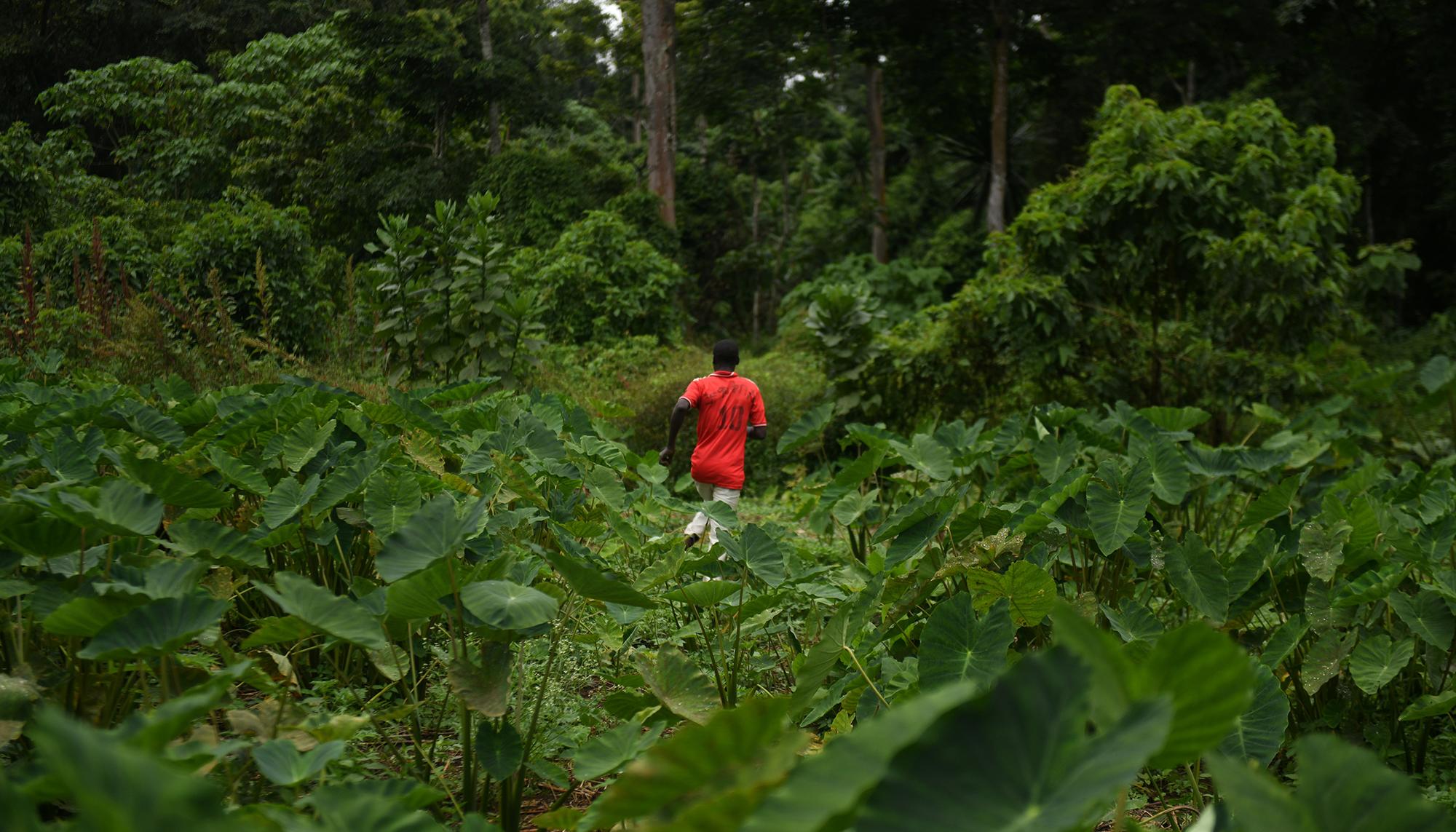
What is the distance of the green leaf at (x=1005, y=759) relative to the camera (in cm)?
77

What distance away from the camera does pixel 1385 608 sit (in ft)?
8.53

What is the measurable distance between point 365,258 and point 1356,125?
13615mm

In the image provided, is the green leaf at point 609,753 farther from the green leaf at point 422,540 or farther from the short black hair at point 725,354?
the short black hair at point 725,354

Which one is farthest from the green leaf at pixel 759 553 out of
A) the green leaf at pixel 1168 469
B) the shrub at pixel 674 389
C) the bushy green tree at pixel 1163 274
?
the bushy green tree at pixel 1163 274

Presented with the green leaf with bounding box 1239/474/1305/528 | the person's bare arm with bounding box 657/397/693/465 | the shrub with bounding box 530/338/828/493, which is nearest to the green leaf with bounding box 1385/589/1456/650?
the green leaf with bounding box 1239/474/1305/528

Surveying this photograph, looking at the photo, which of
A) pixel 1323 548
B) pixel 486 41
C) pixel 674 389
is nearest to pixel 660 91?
pixel 486 41

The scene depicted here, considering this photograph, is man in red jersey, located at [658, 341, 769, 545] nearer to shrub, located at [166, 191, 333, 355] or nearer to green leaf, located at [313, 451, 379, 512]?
green leaf, located at [313, 451, 379, 512]

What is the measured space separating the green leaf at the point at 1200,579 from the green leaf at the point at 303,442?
2.14 m

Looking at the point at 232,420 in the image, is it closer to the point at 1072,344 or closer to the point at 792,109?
the point at 1072,344

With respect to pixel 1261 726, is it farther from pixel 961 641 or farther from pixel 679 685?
pixel 679 685

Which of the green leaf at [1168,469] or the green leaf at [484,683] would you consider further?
the green leaf at [1168,469]

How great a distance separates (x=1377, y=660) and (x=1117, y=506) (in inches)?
25.1

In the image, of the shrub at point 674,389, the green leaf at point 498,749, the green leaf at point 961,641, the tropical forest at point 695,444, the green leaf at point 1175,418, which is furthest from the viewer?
the shrub at point 674,389

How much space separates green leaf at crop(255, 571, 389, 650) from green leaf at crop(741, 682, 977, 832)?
879 mm
